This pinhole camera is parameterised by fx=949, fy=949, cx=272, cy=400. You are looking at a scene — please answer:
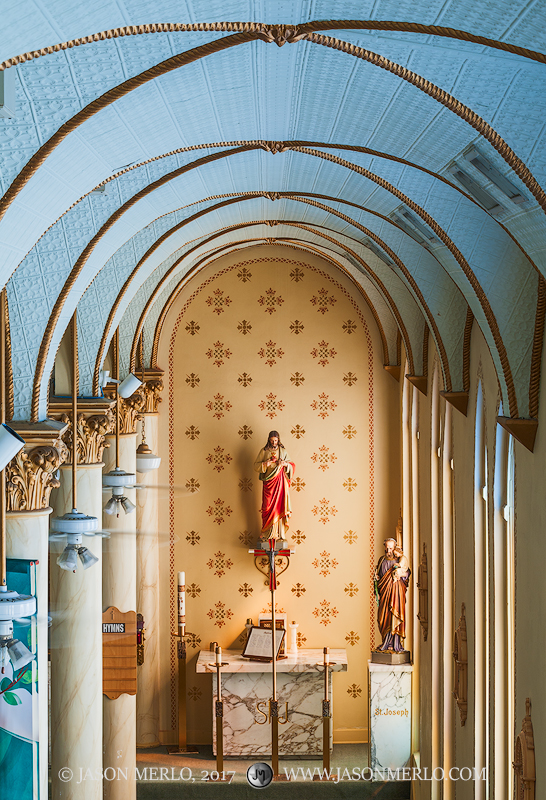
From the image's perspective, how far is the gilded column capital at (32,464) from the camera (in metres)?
6.88

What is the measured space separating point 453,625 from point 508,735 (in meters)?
2.77

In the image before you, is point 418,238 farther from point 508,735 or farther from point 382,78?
point 508,735

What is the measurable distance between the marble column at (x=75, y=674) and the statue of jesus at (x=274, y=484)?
5.41m

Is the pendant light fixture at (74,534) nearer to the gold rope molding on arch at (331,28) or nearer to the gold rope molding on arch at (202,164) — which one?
the gold rope molding on arch at (202,164)

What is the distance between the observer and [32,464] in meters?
6.93

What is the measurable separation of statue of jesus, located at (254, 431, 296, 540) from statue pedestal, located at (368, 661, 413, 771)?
104 inches

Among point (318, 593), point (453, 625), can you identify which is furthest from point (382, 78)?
point (318, 593)

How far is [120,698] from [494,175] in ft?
27.8

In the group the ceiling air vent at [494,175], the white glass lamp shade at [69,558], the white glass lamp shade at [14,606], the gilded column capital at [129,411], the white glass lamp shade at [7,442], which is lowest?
the white glass lamp shade at [14,606]

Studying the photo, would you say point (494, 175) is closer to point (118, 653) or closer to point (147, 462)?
point (147, 462)

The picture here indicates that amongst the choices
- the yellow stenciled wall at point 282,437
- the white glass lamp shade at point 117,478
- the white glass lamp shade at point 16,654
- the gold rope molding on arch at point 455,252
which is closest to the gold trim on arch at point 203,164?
the gold rope molding on arch at point 455,252

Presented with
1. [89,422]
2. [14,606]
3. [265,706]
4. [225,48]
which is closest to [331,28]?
[225,48]

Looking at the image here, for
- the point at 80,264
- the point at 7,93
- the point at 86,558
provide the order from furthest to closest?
the point at 86,558, the point at 80,264, the point at 7,93

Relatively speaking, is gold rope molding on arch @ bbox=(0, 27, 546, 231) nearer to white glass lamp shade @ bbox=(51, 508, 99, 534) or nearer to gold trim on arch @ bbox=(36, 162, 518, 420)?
gold trim on arch @ bbox=(36, 162, 518, 420)
